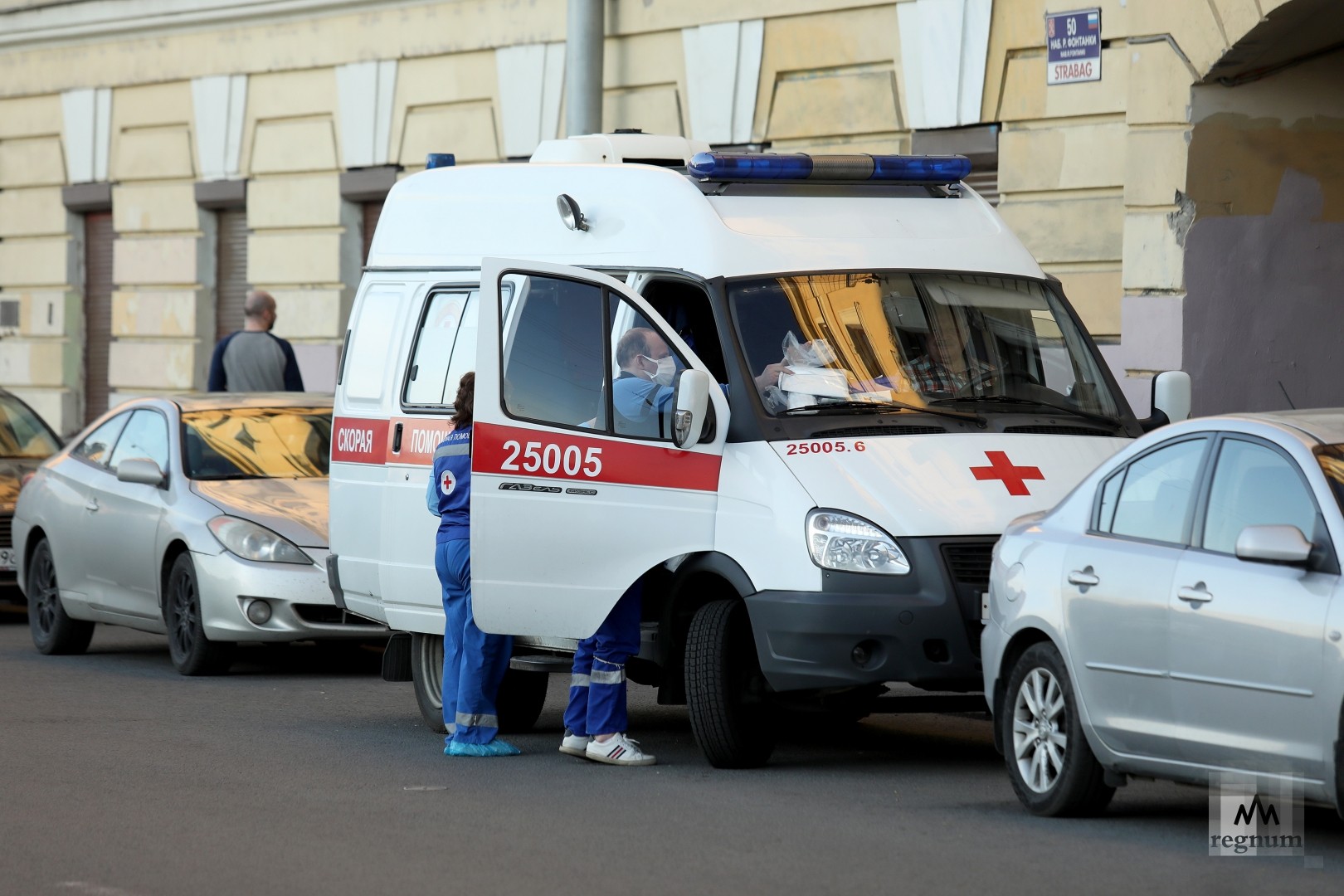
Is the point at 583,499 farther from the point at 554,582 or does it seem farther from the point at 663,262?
the point at 663,262

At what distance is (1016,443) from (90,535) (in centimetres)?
661

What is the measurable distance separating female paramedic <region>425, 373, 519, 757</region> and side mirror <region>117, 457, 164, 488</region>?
3.70 m

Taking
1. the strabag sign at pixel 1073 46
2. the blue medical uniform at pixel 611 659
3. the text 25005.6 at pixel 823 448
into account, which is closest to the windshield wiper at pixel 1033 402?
the text 25005.6 at pixel 823 448

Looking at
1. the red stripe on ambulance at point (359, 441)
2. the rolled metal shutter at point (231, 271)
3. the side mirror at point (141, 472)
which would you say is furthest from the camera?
the rolled metal shutter at point (231, 271)

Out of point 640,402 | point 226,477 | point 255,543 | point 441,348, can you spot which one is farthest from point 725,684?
point 226,477

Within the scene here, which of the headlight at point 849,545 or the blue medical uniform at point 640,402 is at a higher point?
the blue medical uniform at point 640,402

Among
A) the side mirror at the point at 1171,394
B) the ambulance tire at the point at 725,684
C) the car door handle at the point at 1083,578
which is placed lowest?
the ambulance tire at the point at 725,684

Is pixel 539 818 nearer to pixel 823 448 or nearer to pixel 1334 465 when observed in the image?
pixel 823 448

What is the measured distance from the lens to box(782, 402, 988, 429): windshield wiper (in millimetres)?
9078

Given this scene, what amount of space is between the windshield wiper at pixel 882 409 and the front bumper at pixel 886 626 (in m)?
0.70

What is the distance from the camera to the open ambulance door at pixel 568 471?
913 centimetres

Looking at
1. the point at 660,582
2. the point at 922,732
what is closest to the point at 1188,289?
the point at 922,732

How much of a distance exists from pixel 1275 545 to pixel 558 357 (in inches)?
142

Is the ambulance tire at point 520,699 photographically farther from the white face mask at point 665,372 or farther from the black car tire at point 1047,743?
the black car tire at point 1047,743
